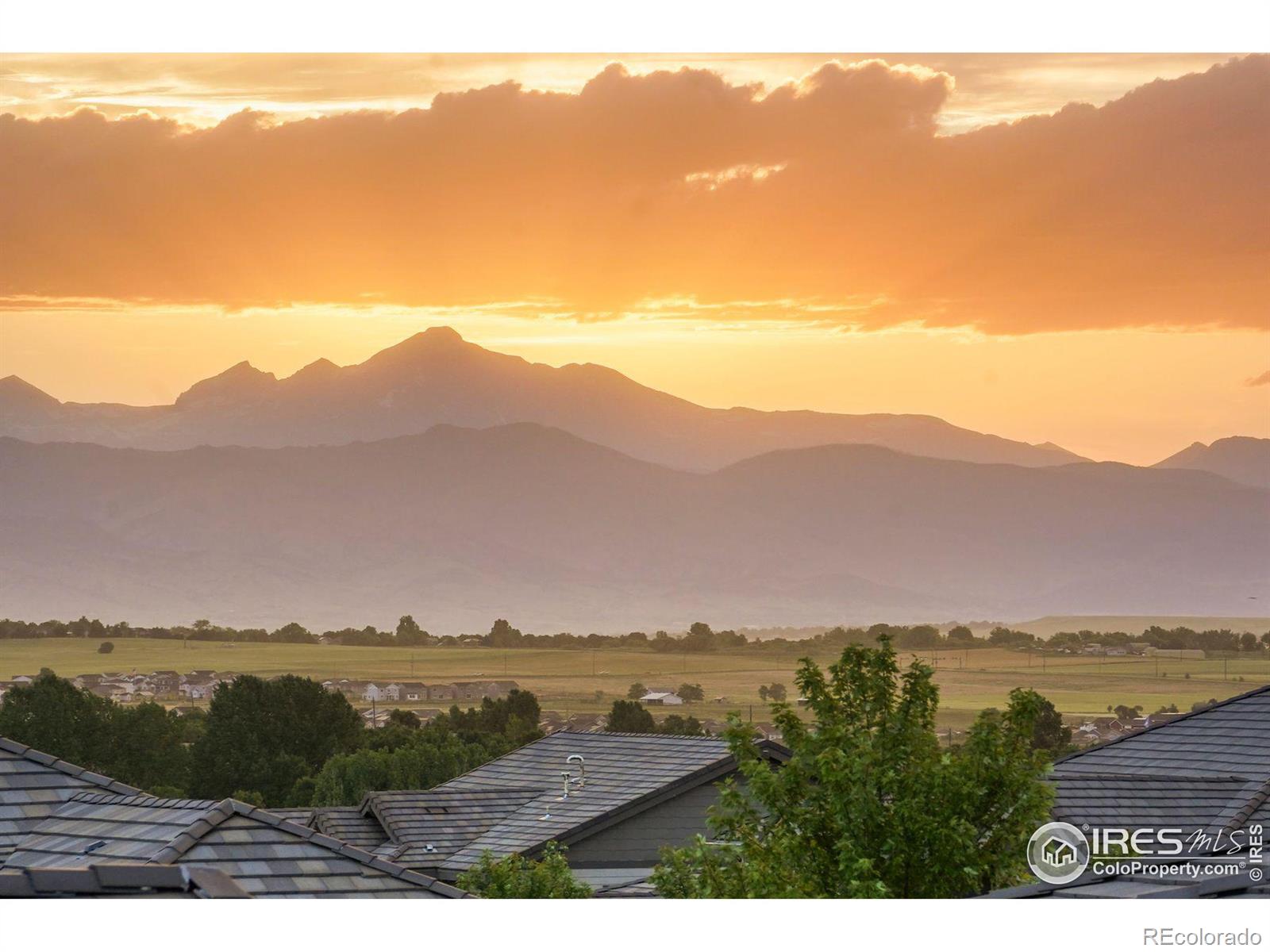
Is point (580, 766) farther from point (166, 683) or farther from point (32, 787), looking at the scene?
point (166, 683)

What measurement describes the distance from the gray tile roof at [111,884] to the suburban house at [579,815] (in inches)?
400

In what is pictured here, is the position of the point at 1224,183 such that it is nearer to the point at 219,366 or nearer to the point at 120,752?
the point at 120,752

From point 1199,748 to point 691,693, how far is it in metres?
50.7

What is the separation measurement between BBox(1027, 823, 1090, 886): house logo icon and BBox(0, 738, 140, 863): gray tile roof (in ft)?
17.6

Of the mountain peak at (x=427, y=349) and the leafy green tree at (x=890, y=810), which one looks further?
the mountain peak at (x=427, y=349)

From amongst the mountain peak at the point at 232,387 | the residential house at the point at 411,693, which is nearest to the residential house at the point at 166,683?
the residential house at the point at 411,693

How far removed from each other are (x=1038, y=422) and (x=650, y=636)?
2172 cm

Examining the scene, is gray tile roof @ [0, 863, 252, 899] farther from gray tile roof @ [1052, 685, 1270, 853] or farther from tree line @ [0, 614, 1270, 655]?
tree line @ [0, 614, 1270, 655]

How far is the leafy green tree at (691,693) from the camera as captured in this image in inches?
2522

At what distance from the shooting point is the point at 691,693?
64.6 meters

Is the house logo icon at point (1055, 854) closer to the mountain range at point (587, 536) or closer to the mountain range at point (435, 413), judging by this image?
the mountain range at point (587, 536)

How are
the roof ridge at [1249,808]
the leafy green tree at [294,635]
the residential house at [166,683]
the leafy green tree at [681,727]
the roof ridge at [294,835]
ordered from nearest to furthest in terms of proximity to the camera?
the roof ridge at [294,835]
the roof ridge at [1249,808]
the leafy green tree at [681,727]
the residential house at [166,683]
the leafy green tree at [294,635]

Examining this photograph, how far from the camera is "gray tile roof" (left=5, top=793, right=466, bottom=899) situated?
6508 millimetres

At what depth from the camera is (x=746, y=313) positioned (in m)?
49.8
